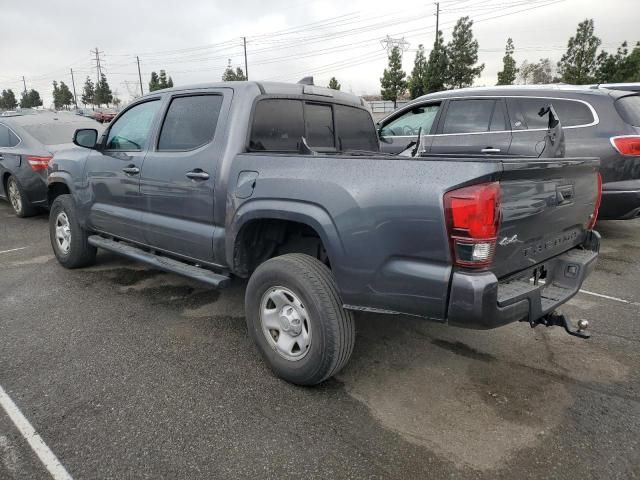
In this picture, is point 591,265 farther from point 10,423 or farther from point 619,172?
point 10,423

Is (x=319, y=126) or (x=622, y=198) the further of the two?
(x=622, y=198)

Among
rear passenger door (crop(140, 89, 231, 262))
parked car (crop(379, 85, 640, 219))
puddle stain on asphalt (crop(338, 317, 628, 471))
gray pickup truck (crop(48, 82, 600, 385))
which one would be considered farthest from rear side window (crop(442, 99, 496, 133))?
rear passenger door (crop(140, 89, 231, 262))

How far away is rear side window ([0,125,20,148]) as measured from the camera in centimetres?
763

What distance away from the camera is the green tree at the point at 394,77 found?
138ft

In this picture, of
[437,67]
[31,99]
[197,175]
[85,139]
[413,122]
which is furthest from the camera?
[31,99]

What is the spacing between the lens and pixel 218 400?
270 centimetres

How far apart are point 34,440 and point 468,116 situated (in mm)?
5738

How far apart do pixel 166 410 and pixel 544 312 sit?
217cm

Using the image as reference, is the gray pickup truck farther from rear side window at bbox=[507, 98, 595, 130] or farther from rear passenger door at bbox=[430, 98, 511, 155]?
rear side window at bbox=[507, 98, 595, 130]

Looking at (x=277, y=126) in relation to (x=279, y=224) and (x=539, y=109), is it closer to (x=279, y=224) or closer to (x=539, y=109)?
(x=279, y=224)

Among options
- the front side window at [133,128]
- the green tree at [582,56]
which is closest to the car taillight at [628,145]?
the front side window at [133,128]

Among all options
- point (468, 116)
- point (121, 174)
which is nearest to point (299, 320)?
point (121, 174)

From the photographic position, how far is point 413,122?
270 inches

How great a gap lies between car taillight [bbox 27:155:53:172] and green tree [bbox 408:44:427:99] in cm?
3169
